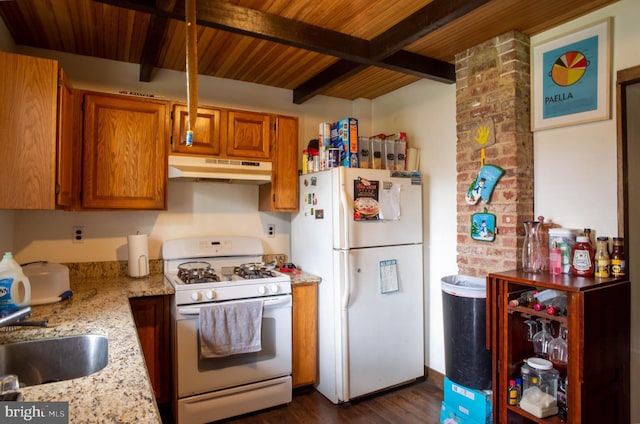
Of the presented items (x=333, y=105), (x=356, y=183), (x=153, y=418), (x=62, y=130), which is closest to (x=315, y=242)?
(x=356, y=183)

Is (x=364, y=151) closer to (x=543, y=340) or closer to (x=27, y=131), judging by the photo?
(x=543, y=340)

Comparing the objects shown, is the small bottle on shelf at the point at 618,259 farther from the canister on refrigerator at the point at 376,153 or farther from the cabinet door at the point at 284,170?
the cabinet door at the point at 284,170

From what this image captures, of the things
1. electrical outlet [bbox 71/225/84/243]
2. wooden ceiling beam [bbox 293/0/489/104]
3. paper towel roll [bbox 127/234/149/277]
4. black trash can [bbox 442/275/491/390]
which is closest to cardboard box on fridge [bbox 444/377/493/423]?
black trash can [bbox 442/275/491/390]

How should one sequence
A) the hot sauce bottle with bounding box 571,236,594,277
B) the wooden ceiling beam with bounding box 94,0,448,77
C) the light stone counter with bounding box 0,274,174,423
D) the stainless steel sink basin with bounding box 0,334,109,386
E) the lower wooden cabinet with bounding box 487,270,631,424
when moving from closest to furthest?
the light stone counter with bounding box 0,274,174,423 → the stainless steel sink basin with bounding box 0,334,109,386 → the lower wooden cabinet with bounding box 487,270,631,424 → the wooden ceiling beam with bounding box 94,0,448,77 → the hot sauce bottle with bounding box 571,236,594,277

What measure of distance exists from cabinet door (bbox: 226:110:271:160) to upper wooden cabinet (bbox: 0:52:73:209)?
1125mm

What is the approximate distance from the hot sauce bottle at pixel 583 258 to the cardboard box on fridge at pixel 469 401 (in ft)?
2.78

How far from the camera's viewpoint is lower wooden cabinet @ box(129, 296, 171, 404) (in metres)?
2.40

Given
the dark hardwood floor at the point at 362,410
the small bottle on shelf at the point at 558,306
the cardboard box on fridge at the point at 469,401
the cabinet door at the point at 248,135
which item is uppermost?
the cabinet door at the point at 248,135

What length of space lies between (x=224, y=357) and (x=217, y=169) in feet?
4.14

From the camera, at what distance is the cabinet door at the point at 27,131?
1.71m

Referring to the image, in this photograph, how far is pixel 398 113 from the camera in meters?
3.39

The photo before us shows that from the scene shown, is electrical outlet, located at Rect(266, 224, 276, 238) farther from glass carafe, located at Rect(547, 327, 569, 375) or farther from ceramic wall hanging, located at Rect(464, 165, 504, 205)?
glass carafe, located at Rect(547, 327, 569, 375)

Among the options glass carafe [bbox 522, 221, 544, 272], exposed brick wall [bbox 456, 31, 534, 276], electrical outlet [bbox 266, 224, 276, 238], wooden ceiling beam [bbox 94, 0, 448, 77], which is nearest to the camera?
wooden ceiling beam [bbox 94, 0, 448, 77]

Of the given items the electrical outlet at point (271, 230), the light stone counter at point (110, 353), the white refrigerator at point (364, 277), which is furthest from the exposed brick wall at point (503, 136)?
the light stone counter at point (110, 353)
